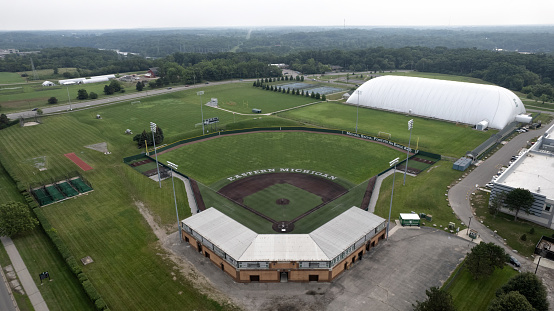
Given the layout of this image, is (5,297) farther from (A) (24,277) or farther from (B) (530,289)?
(B) (530,289)

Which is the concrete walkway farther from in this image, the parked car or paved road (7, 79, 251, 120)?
paved road (7, 79, 251, 120)

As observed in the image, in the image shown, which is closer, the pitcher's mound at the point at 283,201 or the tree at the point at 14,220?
the tree at the point at 14,220

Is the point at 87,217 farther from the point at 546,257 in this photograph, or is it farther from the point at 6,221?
the point at 546,257

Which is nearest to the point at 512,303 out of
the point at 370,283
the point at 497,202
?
the point at 370,283

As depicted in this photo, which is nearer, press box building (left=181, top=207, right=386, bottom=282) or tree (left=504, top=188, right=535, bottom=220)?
press box building (left=181, top=207, right=386, bottom=282)

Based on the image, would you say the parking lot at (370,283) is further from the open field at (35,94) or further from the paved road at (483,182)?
the open field at (35,94)

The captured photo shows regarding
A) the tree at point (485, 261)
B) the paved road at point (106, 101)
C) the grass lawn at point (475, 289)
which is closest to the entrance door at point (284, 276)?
the grass lawn at point (475, 289)

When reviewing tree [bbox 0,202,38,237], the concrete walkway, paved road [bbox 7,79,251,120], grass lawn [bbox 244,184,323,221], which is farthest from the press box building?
paved road [bbox 7,79,251,120]
